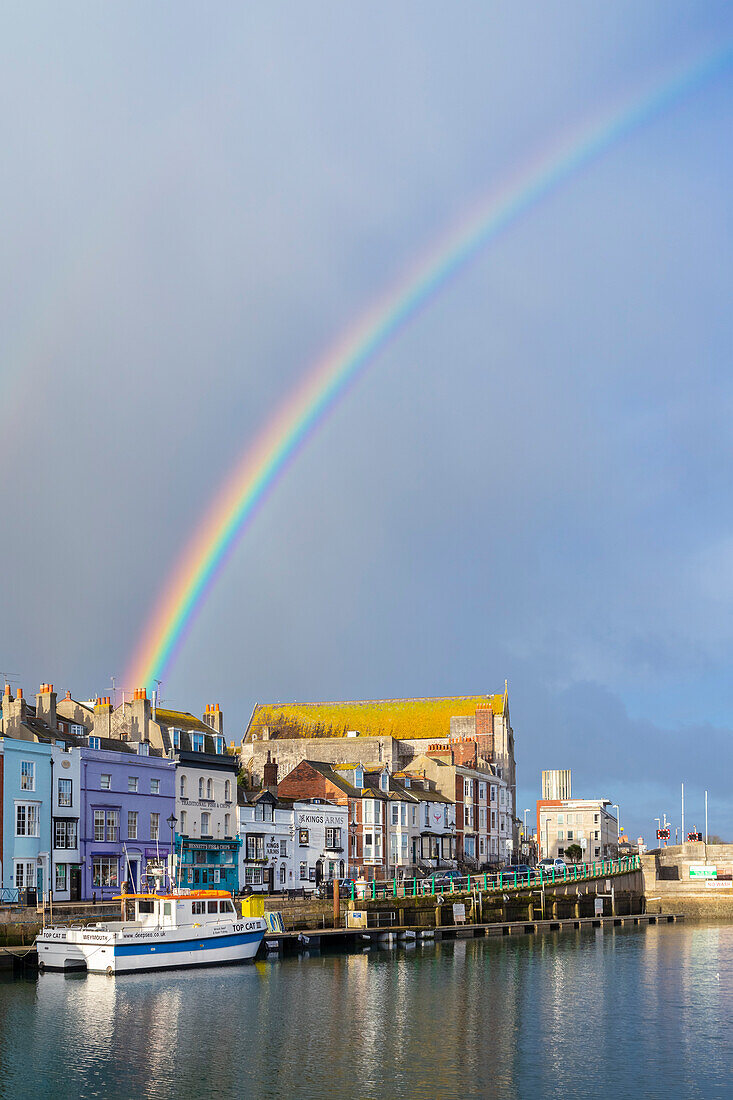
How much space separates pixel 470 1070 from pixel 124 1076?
1082 centimetres

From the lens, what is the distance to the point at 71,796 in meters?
79.1

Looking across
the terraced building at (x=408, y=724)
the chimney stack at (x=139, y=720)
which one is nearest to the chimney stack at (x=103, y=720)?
the chimney stack at (x=139, y=720)

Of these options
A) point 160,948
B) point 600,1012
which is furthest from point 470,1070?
point 160,948

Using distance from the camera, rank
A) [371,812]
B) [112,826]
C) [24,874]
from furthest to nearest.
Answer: [371,812] < [112,826] < [24,874]

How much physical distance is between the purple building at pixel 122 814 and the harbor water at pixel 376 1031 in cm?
1649

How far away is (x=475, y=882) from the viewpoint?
10169 centimetres

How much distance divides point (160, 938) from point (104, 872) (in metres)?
19.3

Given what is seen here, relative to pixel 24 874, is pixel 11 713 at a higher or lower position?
higher

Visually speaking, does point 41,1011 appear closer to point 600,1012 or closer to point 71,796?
point 600,1012

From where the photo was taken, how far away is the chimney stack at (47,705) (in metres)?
84.4

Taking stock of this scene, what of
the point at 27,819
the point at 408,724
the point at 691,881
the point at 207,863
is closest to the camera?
the point at 27,819

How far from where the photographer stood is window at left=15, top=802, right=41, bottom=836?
245ft

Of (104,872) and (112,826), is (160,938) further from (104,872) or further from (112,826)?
(112,826)

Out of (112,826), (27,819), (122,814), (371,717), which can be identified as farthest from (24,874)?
(371,717)
